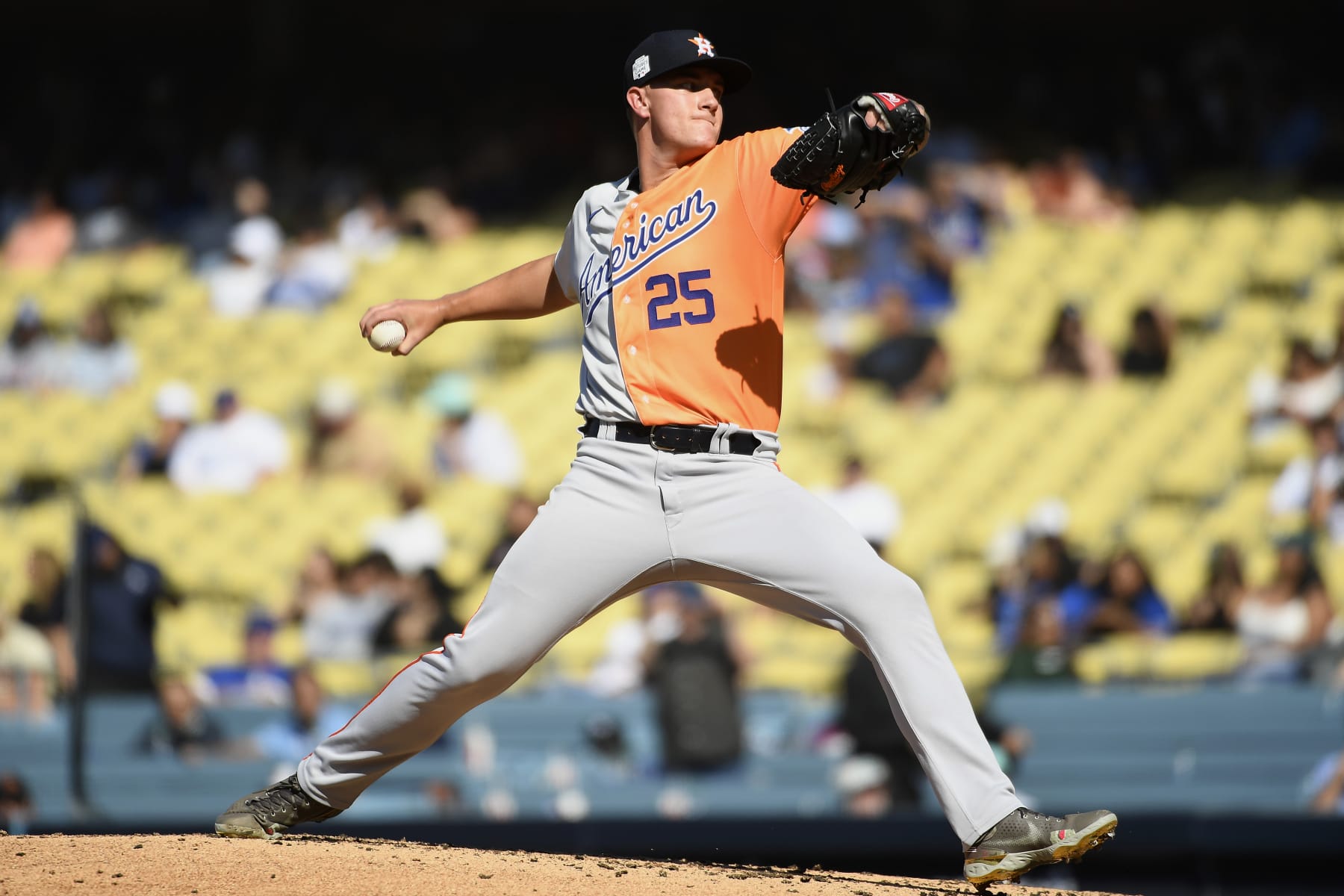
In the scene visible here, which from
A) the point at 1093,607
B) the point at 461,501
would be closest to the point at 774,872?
the point at 1093,607

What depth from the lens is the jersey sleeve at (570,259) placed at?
3459 millimetres

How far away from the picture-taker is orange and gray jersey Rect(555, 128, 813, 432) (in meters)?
3.19

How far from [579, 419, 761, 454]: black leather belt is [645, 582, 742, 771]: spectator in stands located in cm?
312

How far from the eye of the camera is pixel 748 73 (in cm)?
346

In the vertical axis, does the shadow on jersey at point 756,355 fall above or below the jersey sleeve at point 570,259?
below

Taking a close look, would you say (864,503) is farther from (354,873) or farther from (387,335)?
(354,873)

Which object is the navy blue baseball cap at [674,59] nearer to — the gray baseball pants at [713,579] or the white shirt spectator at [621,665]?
the gray baseball pants at [713,579]

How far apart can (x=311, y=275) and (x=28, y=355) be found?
193cm

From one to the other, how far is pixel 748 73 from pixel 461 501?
5419 mm

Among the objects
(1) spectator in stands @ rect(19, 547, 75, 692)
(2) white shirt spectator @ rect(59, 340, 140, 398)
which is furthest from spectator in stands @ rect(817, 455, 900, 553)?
(2) white shirt spectator @ rect(59, 340, 140, 398)

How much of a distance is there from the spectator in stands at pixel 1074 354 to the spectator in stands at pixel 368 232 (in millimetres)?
4553

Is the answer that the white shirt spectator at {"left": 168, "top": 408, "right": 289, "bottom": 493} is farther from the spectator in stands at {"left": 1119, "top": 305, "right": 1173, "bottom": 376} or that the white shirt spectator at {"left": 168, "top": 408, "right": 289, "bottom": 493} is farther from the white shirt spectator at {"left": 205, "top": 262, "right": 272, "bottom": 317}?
the spectator in stands at {"left": 1119, "top": 305, "right": 1173, "bottom": 376}

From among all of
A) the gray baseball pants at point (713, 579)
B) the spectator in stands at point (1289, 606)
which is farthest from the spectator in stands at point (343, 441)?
the gray baseball pants at point (713, 579)

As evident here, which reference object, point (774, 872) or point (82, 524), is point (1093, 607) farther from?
point (82, 524)
